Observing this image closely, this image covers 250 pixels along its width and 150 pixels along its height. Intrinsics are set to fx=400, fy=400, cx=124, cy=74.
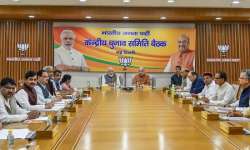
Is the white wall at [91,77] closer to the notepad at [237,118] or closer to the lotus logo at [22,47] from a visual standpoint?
the lotus logo at [22,47]

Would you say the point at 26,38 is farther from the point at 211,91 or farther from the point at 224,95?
the point at 224,95

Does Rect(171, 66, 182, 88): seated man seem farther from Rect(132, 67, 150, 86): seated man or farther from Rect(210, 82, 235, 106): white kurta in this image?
Rect(210, 82, 235, 106): white kurta

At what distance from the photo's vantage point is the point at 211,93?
6703 millimetres

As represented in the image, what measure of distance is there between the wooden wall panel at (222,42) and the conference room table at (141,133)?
7609 millimetres

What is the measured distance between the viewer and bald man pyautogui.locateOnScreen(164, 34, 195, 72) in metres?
11.4

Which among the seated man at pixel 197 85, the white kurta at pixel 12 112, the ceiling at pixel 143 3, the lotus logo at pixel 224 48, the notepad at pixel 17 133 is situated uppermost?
the ceiling at pixel 143 3

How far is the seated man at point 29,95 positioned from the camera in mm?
4938

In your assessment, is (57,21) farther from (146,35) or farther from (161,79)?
(161,79)

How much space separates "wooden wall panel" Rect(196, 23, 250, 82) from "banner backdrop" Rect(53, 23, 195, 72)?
439mm

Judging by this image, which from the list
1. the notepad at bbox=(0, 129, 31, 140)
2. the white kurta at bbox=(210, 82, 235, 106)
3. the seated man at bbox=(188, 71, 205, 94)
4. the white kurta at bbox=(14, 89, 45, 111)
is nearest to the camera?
the notepad at bbox=(0, 129, 31, 140)

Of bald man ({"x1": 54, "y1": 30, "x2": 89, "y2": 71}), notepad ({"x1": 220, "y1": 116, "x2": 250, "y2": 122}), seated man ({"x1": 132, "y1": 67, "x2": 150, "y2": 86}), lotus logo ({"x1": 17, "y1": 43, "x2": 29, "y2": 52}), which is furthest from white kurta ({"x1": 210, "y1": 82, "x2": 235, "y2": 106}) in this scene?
lotus logo ({"x1": 17, "y1": 43, "x2": 29, "y2": 52})

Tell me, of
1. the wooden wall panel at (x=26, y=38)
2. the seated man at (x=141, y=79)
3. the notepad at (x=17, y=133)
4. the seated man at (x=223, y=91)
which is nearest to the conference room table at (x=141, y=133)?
the notepad at (x=17, y=133)

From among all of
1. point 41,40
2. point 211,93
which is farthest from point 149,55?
point 211,93

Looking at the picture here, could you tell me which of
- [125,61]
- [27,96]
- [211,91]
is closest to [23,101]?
[27,96]
